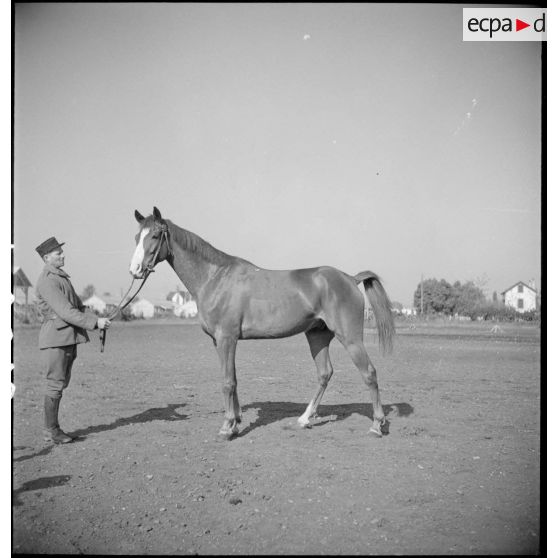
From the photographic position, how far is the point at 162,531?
348cm

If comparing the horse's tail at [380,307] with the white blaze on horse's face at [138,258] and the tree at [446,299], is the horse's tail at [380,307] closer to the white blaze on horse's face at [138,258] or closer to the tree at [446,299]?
the white blaze on horse's face at [138,258]

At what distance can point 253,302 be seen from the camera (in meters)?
5.60

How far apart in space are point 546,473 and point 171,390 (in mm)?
6563

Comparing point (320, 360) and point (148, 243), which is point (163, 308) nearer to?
point (320, 360)

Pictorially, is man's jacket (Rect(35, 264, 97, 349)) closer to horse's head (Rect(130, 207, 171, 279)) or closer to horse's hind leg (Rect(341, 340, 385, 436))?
horse's head (Rect(130, 207, 171, 279))

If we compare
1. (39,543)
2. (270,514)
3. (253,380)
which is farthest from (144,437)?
(253,380)

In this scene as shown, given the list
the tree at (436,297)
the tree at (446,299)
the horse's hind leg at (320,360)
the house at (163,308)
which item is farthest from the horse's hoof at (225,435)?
the house at (163,308)

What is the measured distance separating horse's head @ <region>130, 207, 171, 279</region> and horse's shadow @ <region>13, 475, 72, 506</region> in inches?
86.5

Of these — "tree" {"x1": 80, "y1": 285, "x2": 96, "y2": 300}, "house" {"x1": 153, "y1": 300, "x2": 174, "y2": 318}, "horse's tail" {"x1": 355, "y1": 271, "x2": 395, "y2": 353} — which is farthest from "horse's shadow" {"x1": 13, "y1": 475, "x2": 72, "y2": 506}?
"tree" {"x1": 80, "y1": 285, "x2": 96, "y2": 300}

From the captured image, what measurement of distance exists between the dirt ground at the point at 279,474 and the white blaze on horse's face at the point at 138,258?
6.76 ft

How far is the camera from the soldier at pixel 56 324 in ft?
16.8

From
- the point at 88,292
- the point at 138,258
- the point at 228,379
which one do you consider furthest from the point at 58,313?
the point at 88,292

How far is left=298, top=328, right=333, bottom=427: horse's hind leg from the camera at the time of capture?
20.2 ft
